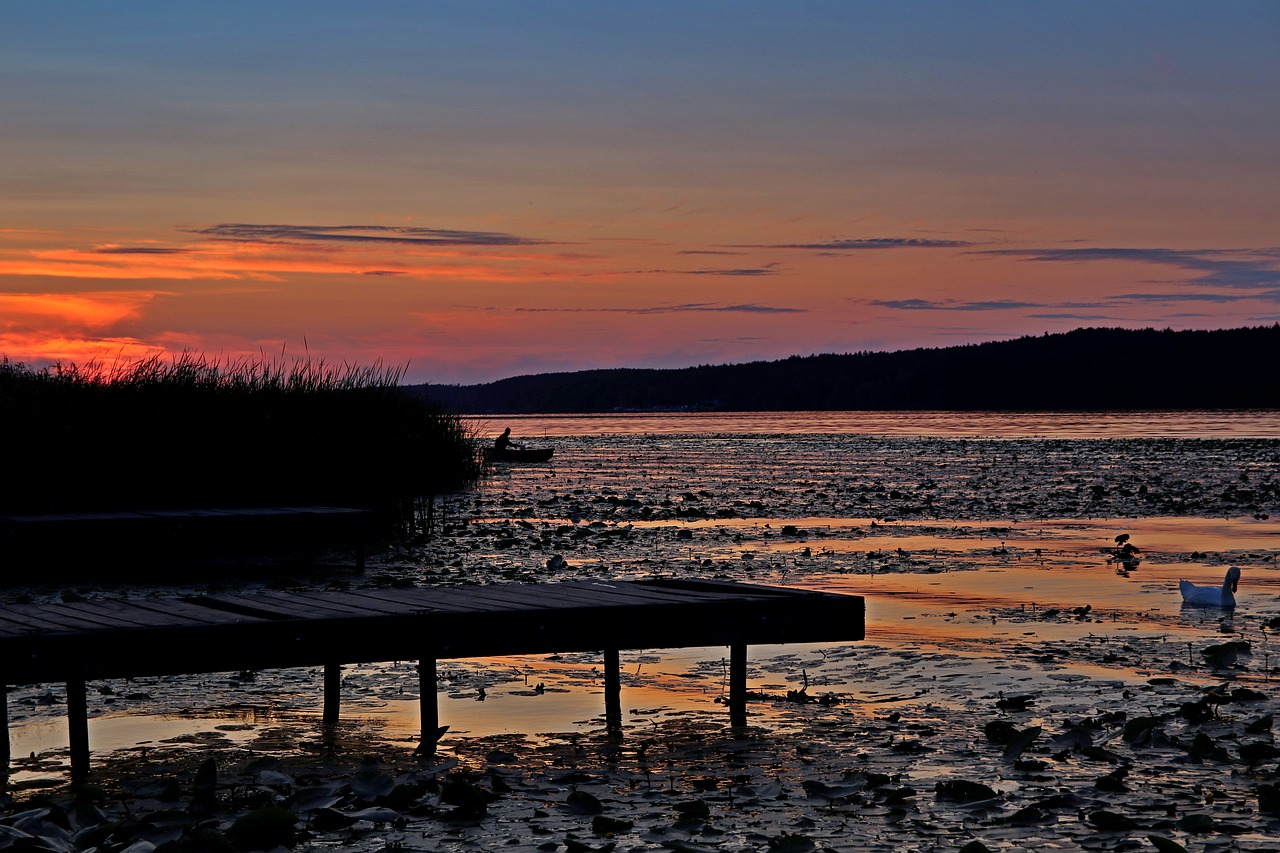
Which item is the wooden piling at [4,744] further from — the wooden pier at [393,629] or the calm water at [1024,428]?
the calm water at [1024,428]

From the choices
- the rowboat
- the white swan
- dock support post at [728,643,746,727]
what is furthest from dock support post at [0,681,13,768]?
the rowboat

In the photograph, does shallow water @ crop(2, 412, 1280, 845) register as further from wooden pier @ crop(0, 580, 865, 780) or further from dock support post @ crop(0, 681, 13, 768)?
wooden pier @ crop(0, 580, 865, 780)

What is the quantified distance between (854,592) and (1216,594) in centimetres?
350

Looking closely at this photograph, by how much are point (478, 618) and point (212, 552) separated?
41.2ft

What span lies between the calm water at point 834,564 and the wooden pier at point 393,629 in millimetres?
681

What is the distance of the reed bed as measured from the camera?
2083cm

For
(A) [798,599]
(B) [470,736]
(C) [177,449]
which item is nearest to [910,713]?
(A) [798,599]

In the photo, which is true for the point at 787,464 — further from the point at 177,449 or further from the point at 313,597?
the point at 313,597

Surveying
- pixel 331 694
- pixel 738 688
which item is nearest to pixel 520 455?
pixel 331 694

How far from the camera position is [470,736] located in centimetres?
845

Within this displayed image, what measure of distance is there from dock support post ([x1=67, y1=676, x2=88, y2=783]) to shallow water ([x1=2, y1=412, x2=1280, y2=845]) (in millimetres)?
212

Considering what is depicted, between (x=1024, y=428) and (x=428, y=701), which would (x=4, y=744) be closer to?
(x=428, y=701)

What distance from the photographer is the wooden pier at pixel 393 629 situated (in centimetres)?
748

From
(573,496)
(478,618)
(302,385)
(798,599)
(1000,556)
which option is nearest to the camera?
(478,618)
